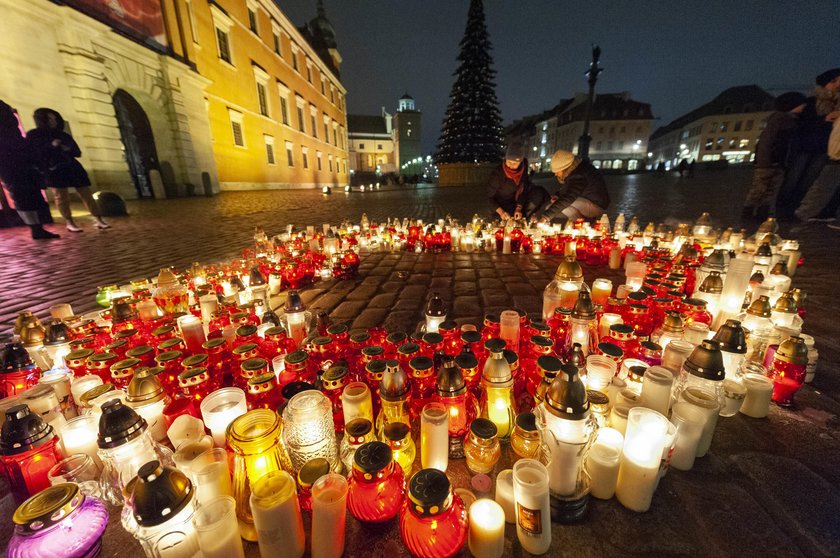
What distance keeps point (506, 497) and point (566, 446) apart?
1.03ft

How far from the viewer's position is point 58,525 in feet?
3.52

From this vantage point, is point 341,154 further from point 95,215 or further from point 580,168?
point 580,168

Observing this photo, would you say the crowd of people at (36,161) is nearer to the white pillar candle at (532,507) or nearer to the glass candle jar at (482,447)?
the glass candle jar at (482,447)

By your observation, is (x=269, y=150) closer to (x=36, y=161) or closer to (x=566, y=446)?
(x=36, y=161)

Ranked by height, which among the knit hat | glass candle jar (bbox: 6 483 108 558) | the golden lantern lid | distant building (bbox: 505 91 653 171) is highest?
distant building (bbox: 505 91 653 171)

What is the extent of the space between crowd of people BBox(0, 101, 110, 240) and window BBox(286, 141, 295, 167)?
2096 cm

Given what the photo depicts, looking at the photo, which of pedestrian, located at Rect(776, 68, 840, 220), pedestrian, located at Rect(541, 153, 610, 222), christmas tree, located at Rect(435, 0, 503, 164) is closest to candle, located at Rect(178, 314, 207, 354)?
pedestrian, located at Rect(541, 153, 610, 222)

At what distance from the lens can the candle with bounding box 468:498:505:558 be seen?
120 cm

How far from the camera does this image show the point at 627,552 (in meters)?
1.25

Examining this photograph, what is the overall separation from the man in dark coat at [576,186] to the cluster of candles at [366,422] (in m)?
3.82

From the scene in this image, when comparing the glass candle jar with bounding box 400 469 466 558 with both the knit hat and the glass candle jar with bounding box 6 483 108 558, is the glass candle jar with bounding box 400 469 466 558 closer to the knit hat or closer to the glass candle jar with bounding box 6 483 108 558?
the glass candle jar with bounding box 6 483 108 558

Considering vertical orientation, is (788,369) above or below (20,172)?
below

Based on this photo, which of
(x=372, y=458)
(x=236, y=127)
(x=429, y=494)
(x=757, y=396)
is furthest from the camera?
(x=236, y=127)

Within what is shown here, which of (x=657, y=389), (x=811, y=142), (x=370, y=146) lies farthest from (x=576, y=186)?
(x=370, y=146)
